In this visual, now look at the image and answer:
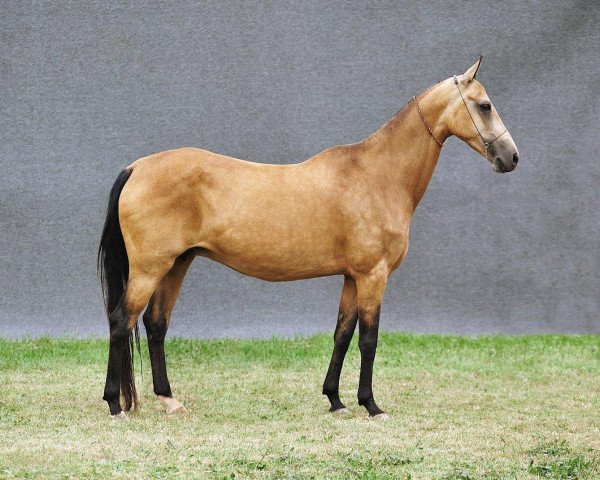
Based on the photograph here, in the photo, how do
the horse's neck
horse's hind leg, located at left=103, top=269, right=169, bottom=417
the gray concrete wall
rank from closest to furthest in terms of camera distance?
horse's hind leg, located at left=103, top=269, right=169, bottom=417, the horse's neck, the gray concrete wall

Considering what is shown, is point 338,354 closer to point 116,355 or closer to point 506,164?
point 116,355

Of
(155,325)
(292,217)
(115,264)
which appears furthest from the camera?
(155,325)

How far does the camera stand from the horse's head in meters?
5.61

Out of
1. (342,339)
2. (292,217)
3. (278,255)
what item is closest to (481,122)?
(292,217)

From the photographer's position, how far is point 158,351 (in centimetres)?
579

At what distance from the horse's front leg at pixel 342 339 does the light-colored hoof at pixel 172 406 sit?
838mm

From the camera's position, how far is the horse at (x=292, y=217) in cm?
554

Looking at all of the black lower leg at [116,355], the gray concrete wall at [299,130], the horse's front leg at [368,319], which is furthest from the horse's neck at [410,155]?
the gray concrete wall at [299,130]

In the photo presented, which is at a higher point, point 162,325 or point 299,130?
point 299,130

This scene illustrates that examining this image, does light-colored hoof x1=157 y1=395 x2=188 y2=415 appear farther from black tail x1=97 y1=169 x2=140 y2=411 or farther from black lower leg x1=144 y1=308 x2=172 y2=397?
black tail x1=97 y1=169 x2=140 y2=411

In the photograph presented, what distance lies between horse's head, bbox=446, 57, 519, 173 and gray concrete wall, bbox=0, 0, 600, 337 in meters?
3.16

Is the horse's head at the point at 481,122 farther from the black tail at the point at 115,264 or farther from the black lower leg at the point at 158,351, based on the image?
the black lower leg at the point at 158,351

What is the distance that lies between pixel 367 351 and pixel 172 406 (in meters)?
1.17

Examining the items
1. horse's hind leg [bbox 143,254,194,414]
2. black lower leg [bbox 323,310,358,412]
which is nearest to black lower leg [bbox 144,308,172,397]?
horse's hind leg [bbox 143,254,194,414]
